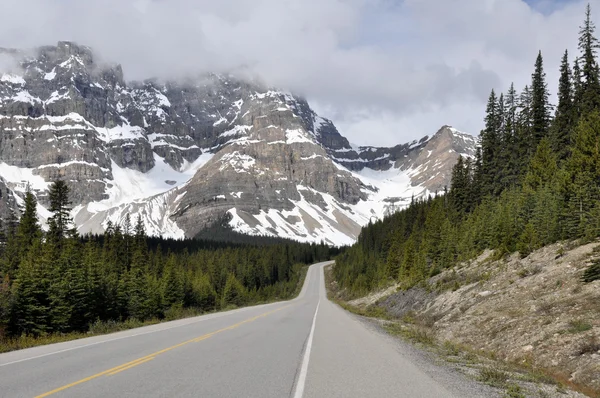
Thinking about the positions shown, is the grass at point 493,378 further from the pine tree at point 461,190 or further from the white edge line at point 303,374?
the pine tree at point 461,190

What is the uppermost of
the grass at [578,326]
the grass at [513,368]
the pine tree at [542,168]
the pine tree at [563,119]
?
the pine tree at [563,119]

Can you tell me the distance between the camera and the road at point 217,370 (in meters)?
8.48

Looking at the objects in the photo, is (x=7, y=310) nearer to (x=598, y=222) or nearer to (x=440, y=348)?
(x=440, y=348)

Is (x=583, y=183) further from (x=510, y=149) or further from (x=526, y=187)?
(x=510, y=149)

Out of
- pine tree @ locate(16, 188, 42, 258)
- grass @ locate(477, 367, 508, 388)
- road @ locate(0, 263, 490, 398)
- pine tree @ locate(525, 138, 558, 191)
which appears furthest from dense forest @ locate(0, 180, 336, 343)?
A: pine tree @ locate(525, 138, 558, 191)

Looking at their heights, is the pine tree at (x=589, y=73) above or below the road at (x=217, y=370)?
above

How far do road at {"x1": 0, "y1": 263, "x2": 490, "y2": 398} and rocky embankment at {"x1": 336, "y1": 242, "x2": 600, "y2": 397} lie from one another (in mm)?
3367

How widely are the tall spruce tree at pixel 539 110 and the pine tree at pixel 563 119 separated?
2.32 m

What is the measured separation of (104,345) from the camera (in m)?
15.2

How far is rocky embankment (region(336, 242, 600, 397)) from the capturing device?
39.1 feet

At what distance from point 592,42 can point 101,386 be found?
62.3m

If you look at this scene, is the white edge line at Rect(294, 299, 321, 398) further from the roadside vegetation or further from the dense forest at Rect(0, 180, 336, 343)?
the dense forest at Rect(0, 180, 336, 343)

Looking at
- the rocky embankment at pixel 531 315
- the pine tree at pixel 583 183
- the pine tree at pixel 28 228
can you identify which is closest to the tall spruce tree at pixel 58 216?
the pine tree at pixel 28 228

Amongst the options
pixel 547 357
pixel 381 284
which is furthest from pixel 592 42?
pixel 547 357
